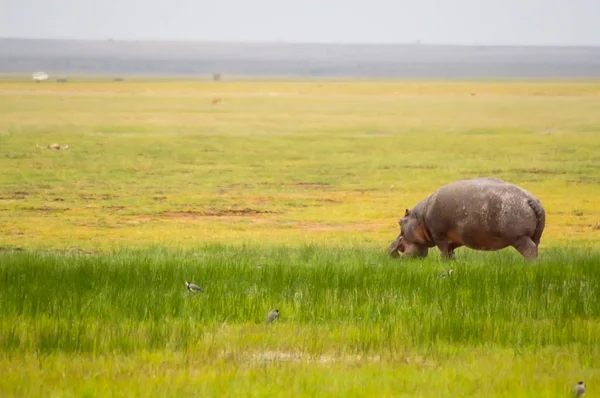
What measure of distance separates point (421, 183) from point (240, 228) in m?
8.98

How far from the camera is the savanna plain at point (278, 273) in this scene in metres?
8.02

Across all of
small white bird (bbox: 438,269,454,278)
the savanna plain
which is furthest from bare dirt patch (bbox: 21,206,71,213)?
small white bird (bbox: 438,269,454,278)

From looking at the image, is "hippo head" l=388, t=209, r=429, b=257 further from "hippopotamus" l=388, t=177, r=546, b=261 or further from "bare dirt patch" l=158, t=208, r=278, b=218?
"bare dirt patch" l=158, t=208, r=278, b=218

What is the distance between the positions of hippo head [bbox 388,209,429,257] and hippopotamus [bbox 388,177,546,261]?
182 millimetres

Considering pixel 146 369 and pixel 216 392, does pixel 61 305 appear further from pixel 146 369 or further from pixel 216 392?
pixel 216 392

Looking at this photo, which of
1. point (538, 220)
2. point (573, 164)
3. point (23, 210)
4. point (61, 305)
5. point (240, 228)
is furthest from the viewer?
point (573, 164)

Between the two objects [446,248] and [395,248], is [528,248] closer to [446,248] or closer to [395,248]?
[446,248]

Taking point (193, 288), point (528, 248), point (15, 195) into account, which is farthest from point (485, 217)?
point (15, 195)

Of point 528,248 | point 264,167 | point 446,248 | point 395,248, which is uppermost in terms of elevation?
point 528,248

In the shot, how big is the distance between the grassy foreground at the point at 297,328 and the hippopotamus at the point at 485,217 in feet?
2.12

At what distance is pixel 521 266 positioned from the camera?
12523 mm

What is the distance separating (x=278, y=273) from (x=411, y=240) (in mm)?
3291

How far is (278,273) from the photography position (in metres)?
11.9

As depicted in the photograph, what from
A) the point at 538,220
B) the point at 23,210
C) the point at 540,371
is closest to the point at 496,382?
the point at 540,371
